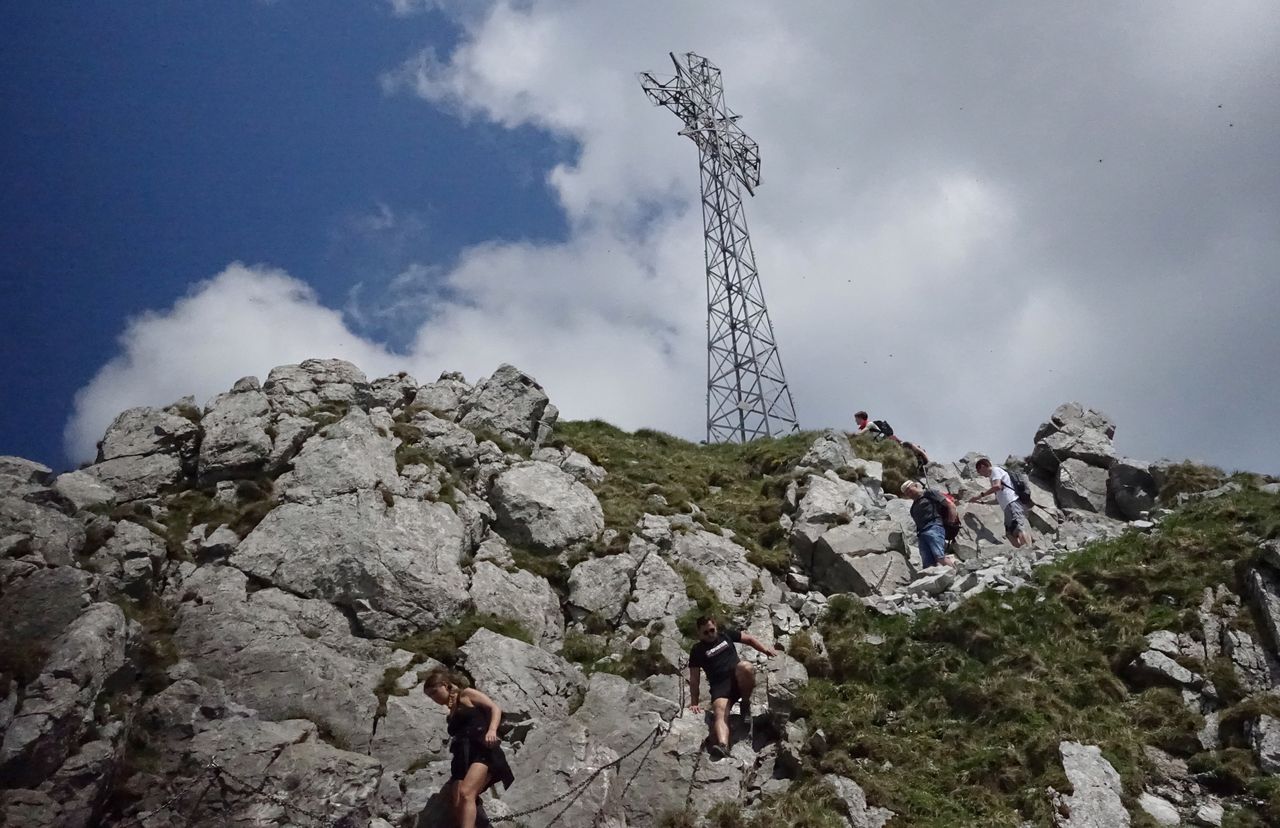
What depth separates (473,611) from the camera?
18484 mm

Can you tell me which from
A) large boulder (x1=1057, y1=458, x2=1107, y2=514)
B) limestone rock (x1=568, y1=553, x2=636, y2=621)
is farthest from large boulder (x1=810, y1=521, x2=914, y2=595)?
large boulder (x1=1057, y1=458, x2=1107, y2=514)

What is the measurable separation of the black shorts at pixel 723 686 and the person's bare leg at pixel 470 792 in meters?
4.38

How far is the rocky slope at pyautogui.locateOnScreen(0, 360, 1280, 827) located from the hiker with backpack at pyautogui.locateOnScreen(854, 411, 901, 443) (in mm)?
3809

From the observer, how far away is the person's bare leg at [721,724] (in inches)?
552

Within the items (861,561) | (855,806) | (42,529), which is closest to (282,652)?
(42,529)

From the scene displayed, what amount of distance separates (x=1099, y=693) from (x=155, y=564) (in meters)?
18.5

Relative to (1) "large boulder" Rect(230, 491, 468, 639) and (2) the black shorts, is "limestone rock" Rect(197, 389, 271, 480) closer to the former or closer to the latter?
(1) "large boulder" Rect(230, 491, 468, 639)

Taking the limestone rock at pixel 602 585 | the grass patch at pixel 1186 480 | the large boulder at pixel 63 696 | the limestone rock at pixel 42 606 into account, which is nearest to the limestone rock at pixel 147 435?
the limestone rock at pixel 42 606

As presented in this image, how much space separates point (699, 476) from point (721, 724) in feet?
49.7

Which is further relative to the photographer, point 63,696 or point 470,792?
point 63,696

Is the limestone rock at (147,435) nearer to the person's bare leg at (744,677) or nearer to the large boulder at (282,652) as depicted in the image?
the large boulder at (282,652)

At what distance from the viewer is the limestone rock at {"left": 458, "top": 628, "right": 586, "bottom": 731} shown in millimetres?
15930

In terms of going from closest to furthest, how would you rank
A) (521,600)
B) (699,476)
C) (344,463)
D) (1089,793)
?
(1089,793)
(521,600)
(344,463)
(699,476)

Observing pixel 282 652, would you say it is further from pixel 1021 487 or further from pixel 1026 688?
pixel 1021 487
